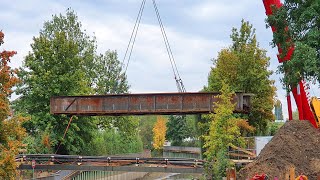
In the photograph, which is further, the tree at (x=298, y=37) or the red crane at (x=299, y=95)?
the red crane at (x=299, y=95)

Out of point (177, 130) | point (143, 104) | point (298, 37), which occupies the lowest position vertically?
point (143, 104)

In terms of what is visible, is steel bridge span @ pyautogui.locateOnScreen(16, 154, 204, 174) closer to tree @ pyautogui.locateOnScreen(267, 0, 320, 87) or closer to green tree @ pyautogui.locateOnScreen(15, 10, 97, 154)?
green tree @ pyautogui.locateOnScreen(15, 10, 97, 154)

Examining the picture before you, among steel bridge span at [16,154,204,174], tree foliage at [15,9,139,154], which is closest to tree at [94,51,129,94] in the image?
tree foliage at [15,9,139,154]

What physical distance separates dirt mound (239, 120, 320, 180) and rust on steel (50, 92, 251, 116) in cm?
910

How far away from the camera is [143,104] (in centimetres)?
3481

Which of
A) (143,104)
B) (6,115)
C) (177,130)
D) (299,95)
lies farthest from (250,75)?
(177,130)

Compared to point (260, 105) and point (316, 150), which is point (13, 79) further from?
point (260, 105)

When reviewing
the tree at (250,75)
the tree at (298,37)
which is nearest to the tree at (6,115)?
the tree at (298,37)

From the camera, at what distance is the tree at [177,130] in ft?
298

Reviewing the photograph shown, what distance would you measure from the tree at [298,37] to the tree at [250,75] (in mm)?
21155

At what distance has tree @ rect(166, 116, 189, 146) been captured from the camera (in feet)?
298

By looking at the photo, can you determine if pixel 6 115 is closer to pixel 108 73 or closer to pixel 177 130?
pixel 108 73

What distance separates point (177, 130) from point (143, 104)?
58.3 meters

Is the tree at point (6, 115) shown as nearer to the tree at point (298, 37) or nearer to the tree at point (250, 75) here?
the tree at point (298, 37)
